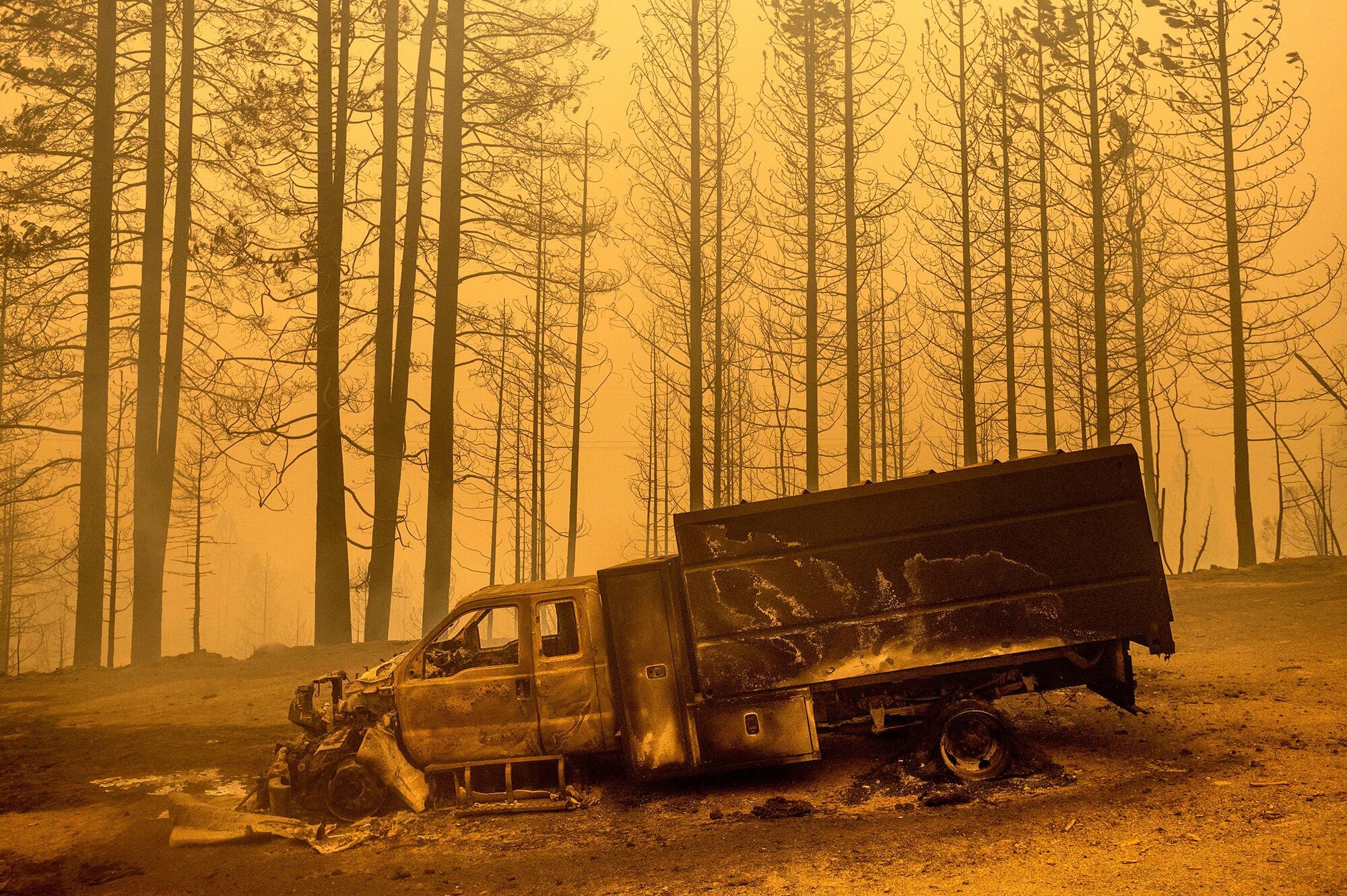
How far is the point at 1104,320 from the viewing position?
2188 cm

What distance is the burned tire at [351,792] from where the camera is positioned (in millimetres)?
7582

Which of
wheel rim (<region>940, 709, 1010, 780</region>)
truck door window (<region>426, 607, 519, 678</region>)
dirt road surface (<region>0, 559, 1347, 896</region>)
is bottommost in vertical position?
dirt road surface (<region>0, 559, 1347, 896</region>)

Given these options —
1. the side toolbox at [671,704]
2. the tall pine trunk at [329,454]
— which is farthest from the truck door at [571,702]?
the tall pine trunk at [329,454]

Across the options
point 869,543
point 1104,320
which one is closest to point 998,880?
point 869,543

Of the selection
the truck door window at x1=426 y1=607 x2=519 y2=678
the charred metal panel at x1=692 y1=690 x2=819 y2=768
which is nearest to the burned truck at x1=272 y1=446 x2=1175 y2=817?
the charred metal panel at x1=692 y1=690 x2=819 y2=768

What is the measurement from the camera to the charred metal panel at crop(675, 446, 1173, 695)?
7.27 meters

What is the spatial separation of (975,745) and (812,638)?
5.25ft

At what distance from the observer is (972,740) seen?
7.44 metres

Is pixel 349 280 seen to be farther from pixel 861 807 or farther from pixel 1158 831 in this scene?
pixel 1158 831

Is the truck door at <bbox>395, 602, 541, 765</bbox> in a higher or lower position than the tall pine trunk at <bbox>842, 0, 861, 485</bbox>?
lower

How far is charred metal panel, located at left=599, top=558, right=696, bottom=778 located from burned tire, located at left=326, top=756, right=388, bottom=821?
217cm

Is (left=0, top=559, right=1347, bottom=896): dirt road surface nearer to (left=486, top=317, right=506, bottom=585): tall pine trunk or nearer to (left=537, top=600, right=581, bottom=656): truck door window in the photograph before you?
(left=537, top=600, right=581, bottom=656): truck door window

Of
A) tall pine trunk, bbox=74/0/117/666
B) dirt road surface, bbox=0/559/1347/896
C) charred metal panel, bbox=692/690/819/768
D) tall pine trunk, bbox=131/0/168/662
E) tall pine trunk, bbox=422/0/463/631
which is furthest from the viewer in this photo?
tall pine trunk, bbox=131/0/168/662

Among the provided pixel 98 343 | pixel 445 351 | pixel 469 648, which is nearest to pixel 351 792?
pixel 469 648
